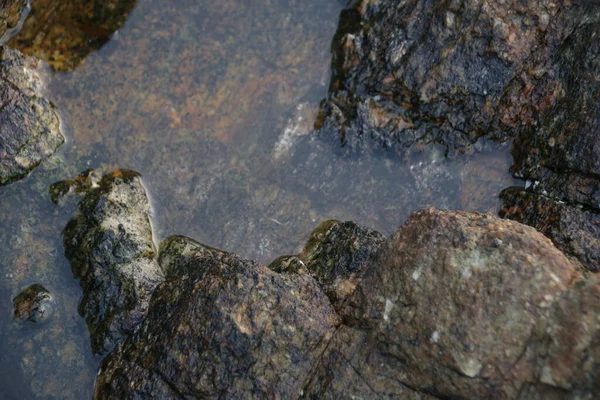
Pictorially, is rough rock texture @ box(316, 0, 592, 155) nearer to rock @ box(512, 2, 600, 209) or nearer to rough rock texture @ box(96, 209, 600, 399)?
rock @ box(512, 2, 600, 209)

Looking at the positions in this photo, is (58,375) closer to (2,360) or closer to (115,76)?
(2,360)

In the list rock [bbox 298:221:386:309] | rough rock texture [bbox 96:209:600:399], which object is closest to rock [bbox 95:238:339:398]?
rough rock texture [bbox 96:209:600:399]

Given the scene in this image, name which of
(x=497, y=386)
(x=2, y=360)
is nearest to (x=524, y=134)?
(x=497, y=386)

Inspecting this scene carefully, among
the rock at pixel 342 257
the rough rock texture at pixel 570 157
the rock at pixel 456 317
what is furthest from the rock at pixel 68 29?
the rough rock texture at pixel 570 157

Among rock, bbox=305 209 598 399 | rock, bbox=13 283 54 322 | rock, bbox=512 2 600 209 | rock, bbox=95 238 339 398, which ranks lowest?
rock, bbox=13 283 54 322

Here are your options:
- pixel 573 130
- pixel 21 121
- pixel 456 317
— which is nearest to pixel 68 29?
pixel 21 121

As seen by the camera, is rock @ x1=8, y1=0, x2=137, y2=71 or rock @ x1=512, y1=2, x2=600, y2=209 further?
rock @ x1=8, y1=0, x2=137, y2=71

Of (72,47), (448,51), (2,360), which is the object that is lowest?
(2,360)
